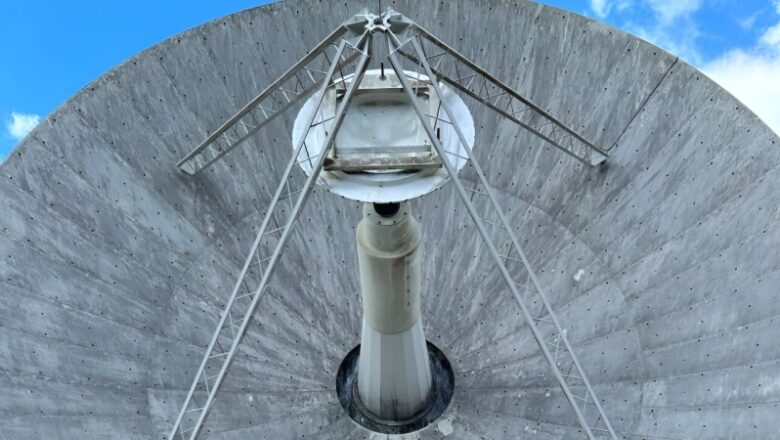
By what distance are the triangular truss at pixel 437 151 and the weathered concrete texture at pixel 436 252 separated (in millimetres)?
533

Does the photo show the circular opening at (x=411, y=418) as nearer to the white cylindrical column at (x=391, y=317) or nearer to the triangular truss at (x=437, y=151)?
the white cylindrical column at (x=391, y=317)

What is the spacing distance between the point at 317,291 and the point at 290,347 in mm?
1957

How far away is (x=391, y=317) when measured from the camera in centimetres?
2019

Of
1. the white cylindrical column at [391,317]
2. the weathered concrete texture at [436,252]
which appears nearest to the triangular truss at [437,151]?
the weathered concrete texture at [436,252]

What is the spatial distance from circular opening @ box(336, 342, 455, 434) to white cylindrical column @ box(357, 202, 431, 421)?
21 cm

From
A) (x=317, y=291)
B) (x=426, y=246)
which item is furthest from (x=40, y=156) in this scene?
(x=426, y=246)

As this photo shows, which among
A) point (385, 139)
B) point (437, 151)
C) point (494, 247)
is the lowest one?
point (494, 247)

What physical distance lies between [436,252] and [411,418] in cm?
515

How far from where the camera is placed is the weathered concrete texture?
2088 cm

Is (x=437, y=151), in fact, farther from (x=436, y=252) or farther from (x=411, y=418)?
(x=411, y=418)

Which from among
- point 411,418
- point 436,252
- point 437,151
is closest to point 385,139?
point 437,151

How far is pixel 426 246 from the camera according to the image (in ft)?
83.4

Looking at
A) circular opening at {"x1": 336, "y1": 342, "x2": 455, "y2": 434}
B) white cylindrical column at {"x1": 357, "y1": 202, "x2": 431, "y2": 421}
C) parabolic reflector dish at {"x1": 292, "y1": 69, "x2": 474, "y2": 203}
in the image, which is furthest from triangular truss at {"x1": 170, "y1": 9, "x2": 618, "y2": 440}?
circular opening at {"x1": 336, "y1": 342, "x2": 455, "y2": 434}

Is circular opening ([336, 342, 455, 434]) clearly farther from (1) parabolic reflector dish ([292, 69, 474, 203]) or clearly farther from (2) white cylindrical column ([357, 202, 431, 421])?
(1) parabolic reflector dish ([292, 69, 474, 203])
